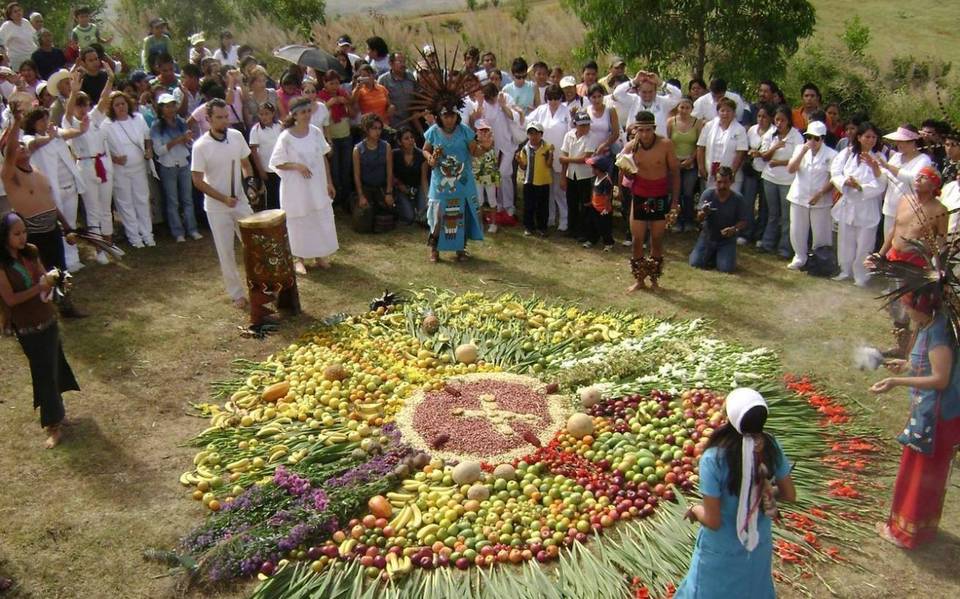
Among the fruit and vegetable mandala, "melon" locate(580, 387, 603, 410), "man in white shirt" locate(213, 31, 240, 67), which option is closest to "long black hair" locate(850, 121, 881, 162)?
the fruit and vegetable mandala

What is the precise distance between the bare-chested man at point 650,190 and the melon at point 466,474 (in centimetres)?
442

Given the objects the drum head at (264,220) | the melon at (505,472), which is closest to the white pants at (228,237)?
the drum head at (264,220)

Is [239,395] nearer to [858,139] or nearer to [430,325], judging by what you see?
[430,325]

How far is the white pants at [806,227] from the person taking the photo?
11102mm

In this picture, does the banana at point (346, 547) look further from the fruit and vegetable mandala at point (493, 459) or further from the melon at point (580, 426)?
the melon at point (580, 426)

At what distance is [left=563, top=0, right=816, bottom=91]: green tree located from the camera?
1406 cm

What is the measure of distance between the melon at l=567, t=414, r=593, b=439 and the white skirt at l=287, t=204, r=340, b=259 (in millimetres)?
4757

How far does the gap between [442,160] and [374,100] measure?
8.30 ft

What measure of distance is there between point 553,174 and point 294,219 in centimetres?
379

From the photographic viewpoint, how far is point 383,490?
6539mm

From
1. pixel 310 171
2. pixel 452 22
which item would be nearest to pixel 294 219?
pixel 310 171

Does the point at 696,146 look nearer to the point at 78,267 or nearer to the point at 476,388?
the point at 476,388

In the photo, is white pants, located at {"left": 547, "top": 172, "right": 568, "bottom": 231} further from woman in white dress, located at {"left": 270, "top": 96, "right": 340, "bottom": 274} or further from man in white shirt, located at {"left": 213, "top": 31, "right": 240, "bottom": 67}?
man in white shirt, located at {"left": 213, "top": 31, "right": 240, "bottom": 67}

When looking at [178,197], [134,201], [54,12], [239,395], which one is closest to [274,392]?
[239,395]
